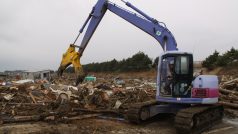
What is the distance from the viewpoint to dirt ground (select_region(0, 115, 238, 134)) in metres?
10.9

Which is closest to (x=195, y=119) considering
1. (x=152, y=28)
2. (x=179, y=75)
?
(x=179, y=75)

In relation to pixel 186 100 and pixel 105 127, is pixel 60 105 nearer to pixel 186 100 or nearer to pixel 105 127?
pixel 105 127

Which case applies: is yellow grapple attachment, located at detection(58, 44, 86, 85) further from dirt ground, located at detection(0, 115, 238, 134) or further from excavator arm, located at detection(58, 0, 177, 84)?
dirt ground, located at detection(0, 115, 238, 134)

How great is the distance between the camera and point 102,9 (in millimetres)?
17750

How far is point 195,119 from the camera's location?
11062 millimetres

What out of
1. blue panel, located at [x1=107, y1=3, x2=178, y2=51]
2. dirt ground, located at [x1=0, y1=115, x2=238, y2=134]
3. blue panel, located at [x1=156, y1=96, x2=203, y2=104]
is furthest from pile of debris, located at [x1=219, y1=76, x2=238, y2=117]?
blue panel, located at [x1=156, y1=96, x2=203, y2=104]

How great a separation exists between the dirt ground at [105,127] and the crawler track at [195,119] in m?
0.30

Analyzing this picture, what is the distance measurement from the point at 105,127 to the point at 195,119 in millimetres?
2802

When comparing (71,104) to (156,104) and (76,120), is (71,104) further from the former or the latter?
(156,104)

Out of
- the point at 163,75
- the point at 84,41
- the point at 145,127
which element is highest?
the point at 84,41

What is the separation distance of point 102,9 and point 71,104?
17.0ft

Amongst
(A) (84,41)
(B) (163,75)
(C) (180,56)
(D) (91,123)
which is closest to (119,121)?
(D) (91,123)

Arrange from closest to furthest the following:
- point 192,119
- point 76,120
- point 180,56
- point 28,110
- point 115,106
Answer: point 192,119 → point 180,56 → point 76,120 → point 28,110 → point 115,106

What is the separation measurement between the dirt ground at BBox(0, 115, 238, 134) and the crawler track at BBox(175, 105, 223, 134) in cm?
30
